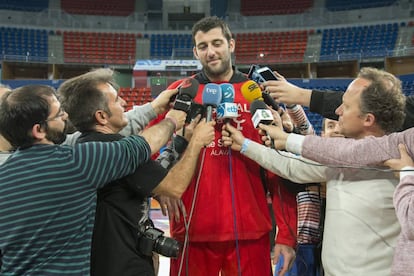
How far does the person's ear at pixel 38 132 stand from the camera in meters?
1.15

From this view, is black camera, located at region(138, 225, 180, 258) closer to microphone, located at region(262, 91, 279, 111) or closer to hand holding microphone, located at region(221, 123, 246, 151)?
hand holding microphone, located at region(221, 123, 246, 151)

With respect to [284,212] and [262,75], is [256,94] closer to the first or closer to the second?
[262,75]

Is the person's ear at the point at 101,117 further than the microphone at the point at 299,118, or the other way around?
the microphone at the point at 299,118

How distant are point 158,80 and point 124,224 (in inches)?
361

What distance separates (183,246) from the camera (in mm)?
1628

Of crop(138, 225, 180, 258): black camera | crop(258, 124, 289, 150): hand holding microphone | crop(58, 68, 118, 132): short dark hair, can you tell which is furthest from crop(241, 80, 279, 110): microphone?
crop(138, 225, 180, 258): black camera

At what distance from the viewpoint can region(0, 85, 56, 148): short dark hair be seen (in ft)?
3.73

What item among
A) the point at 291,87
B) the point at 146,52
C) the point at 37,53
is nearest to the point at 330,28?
the point at 146,52

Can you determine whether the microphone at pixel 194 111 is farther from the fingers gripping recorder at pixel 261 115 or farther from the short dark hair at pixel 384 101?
the short dark hair at pixel 384 101

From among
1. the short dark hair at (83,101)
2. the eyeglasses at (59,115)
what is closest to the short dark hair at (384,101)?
the short dark hair at (83,101)

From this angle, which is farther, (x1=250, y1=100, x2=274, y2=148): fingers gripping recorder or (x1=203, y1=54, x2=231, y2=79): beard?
(x1=203, y1=54, x2=231, y2=79): beard

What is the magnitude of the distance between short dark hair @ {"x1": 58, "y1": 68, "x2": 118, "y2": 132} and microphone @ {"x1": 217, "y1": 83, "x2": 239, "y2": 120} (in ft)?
1.48

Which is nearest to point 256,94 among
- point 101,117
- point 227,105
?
point 227,105

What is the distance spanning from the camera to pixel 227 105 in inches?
59.7
